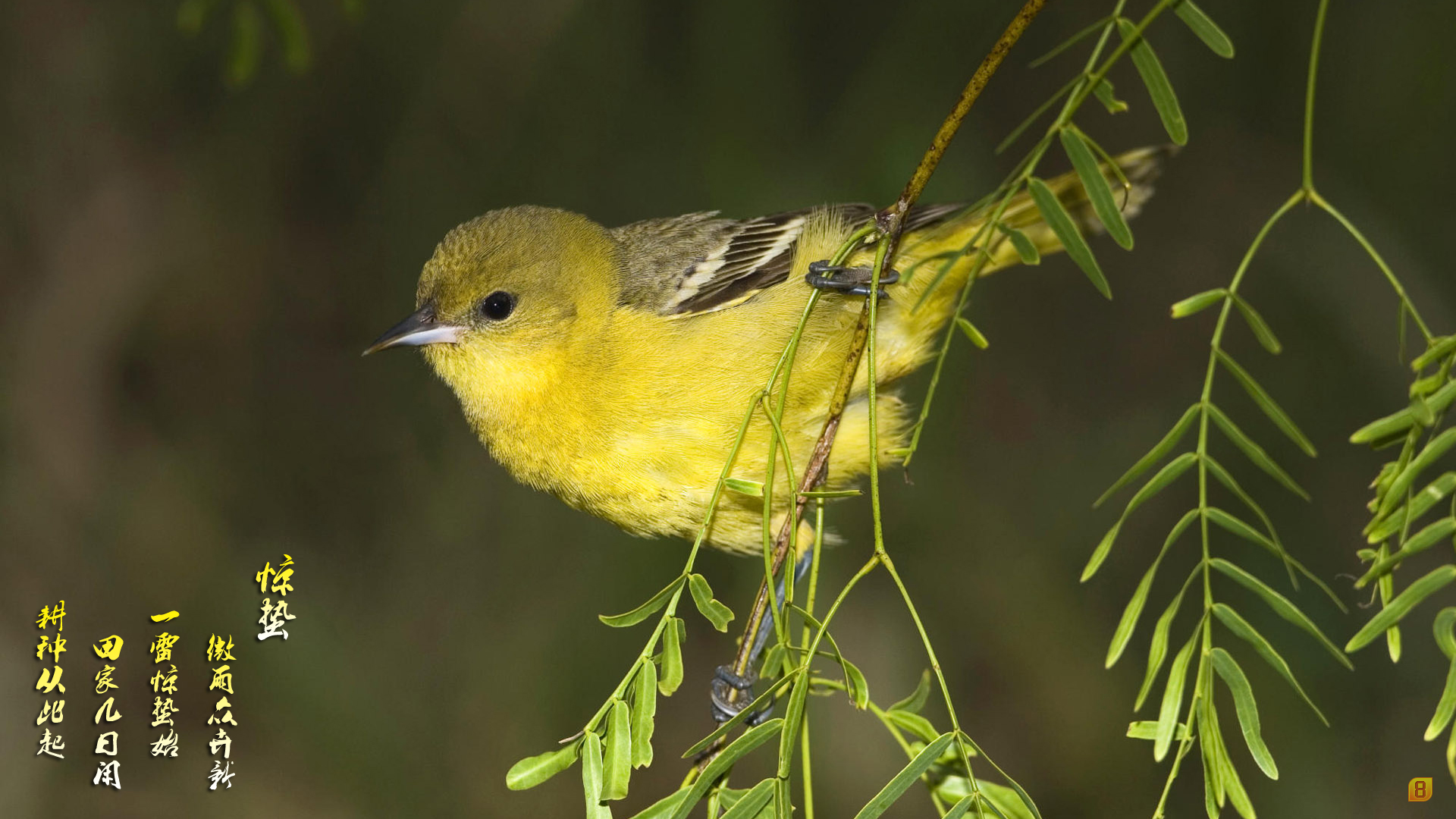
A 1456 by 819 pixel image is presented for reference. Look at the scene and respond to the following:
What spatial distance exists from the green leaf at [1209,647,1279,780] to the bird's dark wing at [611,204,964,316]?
1.70 meters

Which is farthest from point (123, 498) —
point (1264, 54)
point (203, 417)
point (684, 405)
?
point (1264, 54)

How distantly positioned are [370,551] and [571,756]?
4.41m

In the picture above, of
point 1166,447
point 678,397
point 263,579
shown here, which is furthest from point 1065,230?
point 263,579

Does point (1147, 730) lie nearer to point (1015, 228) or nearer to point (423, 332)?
point (1015, 228)

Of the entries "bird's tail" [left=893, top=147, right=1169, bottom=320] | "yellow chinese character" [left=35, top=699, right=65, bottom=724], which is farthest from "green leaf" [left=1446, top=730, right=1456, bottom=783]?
"yellow chinese character" [left=35, top=699, right=65, bottom=724]

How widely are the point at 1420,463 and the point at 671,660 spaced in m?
0.95

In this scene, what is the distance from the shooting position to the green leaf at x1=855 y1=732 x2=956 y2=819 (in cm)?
149

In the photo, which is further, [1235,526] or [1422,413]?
[1235,526]

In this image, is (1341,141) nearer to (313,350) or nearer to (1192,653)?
(1192,653)

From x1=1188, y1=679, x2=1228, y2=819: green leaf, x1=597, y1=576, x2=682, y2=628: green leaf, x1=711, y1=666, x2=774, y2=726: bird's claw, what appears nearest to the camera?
x1=1188, y1=679, x2=1228, y2=819: green leaf

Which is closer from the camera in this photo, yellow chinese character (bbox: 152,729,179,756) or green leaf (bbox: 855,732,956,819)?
green leaf (bbox: 855,732,956,819)

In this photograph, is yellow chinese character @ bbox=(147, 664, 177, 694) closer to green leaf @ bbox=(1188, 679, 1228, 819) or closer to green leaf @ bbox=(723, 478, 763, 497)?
green leaf @ bbox=(723, 478, 763, 497)

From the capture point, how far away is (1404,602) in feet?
4.54

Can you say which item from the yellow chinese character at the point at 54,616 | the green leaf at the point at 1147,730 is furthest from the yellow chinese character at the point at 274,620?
the green leaf at the point at 1147,730
